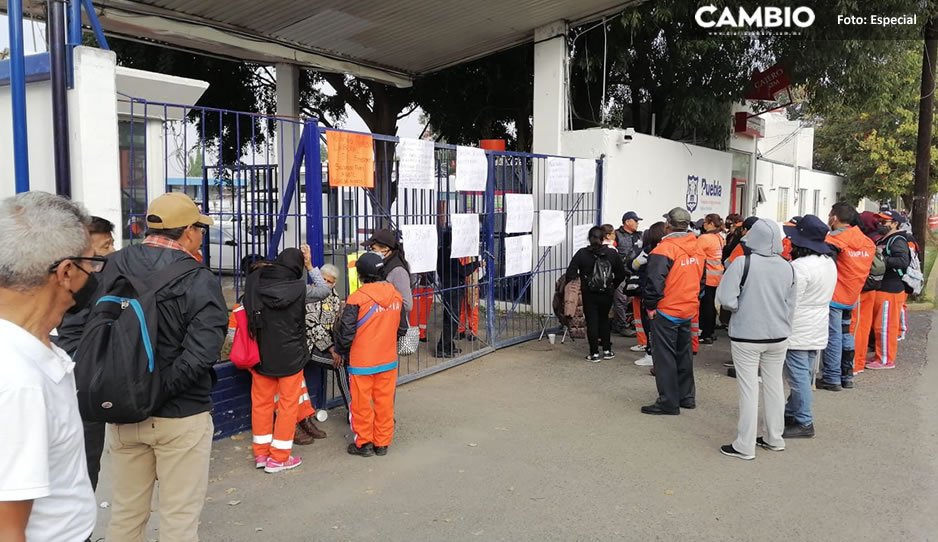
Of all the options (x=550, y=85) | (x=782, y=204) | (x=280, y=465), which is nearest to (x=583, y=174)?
(x=550, y=85)

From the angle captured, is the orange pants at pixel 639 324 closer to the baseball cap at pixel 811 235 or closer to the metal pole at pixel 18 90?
the baseball cap at pixel 811 235

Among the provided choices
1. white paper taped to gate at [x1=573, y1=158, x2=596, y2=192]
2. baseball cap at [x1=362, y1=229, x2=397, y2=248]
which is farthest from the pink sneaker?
white paper taped to gate at [x1=573, y1=158, x2=596, y2=192]

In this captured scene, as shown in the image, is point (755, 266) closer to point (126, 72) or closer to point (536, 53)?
point (126, 72)

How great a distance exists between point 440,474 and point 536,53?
714cm

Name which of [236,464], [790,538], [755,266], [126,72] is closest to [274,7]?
[126,72]

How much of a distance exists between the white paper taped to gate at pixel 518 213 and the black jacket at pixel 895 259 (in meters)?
3.85

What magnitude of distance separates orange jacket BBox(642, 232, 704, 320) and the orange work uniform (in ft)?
7.72

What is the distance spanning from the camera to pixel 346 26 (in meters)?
8.98

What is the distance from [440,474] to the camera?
455cm

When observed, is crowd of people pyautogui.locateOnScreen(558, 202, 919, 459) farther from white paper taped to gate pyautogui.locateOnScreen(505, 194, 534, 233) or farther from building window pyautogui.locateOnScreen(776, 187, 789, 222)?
building window pyautogui.locateOnScreen(776, 187, 789, 222)

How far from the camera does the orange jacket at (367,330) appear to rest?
15.4 feet

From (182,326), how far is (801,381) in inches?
179

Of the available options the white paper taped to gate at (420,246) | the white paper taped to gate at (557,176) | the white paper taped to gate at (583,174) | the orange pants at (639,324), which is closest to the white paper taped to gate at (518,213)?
the white paper taped to gate at (557,176)

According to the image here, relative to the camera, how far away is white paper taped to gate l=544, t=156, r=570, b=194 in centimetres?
875
